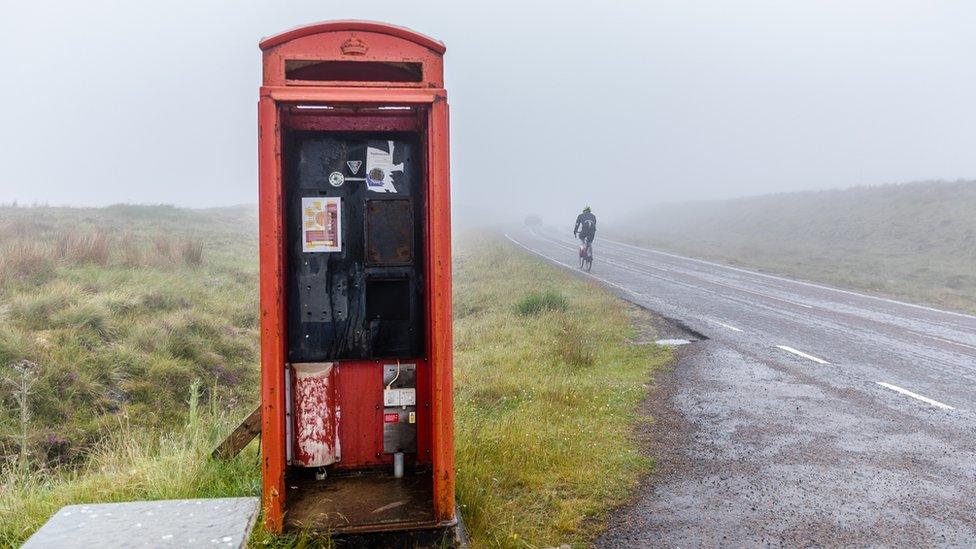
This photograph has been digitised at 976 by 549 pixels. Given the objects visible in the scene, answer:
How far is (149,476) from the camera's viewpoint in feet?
14.0

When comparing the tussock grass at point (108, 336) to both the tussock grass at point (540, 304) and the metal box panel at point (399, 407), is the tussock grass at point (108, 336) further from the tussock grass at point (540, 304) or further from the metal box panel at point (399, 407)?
the tussock grass at point (540, 304)

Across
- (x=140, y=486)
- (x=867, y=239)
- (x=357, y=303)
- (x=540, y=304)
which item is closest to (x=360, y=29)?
(x=357, y=303)

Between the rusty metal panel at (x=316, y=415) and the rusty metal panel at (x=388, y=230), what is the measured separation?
78 centimetres

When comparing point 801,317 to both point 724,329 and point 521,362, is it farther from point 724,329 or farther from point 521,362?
point 521,362

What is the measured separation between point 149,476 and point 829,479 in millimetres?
4687

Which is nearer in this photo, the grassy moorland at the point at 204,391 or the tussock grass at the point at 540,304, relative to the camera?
the grassy moorland at the point at 204,391

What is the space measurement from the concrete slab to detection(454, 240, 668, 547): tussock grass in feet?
5.30

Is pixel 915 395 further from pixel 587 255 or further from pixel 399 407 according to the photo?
pixel 587 255

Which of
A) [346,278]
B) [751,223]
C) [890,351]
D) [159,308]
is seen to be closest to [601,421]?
[346,278]

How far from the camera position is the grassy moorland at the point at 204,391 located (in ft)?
14.3

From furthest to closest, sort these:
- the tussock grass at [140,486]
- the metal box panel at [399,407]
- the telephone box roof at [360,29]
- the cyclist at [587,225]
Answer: the cyclist at [587,225], the metal box panel at [399,407], the tussock grass at [140,486], the telephone box roof at [360,29]

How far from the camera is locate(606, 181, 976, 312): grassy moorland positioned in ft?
71.6

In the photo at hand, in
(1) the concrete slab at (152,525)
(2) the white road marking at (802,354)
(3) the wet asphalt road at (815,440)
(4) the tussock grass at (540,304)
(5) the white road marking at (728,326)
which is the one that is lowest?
(3) the wet asphalt road at (815,440)

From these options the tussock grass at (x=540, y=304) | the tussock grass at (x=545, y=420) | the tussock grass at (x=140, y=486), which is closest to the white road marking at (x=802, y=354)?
the tussock grass at (x=545, y=420)
